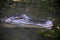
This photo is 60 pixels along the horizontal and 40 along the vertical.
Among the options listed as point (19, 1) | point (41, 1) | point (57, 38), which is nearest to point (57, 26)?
point (57, 38)

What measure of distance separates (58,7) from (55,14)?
74 millimetres

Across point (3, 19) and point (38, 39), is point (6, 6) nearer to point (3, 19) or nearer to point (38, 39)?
point (3, 19)

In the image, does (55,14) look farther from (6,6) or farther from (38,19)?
(6,6)

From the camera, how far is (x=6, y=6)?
2201mm

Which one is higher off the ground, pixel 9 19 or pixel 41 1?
pixel 41 1

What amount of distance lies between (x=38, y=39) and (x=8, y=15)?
14.6 inches

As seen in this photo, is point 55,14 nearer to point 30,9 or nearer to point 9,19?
point 30,9

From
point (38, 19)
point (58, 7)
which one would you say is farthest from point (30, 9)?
point (58, 7)

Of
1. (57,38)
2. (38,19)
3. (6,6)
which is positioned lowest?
(57,38)

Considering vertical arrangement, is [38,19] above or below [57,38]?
above

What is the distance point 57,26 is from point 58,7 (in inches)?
7.3

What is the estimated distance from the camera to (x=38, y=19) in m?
2.21

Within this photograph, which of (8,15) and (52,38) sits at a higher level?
(8,15)

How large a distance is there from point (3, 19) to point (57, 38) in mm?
551
